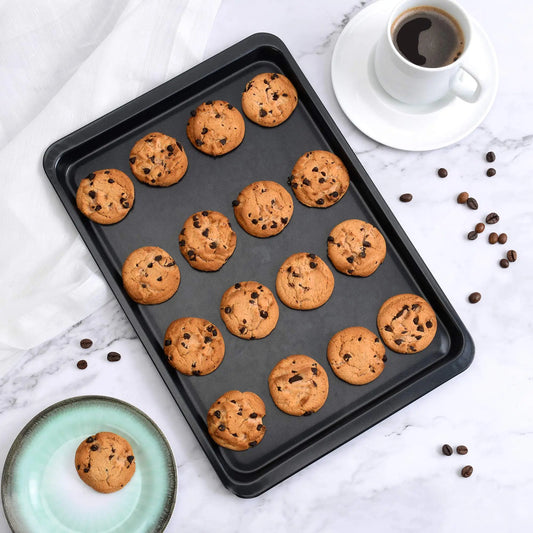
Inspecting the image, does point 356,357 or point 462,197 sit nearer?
point 356,357

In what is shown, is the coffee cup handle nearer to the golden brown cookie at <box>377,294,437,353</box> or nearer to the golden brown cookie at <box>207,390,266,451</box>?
Answer: the golden brown cookie at <box>377,294,437,353</box>

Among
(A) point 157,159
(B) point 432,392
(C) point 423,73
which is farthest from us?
(B) point 432,392

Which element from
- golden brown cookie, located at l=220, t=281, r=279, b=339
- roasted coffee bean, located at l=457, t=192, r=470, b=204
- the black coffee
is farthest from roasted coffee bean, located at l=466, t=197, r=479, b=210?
golden brown cookie, located at l=220, t=281, r=279, b=339

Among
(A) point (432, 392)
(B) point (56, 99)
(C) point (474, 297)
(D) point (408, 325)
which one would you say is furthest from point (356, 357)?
(B) point (56, 99)

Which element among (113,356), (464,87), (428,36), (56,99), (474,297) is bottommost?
(474,297)

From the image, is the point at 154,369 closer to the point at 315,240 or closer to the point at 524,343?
the point at 315,240

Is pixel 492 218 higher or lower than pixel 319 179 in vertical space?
lower

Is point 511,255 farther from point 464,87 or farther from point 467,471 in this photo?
point 467,471
